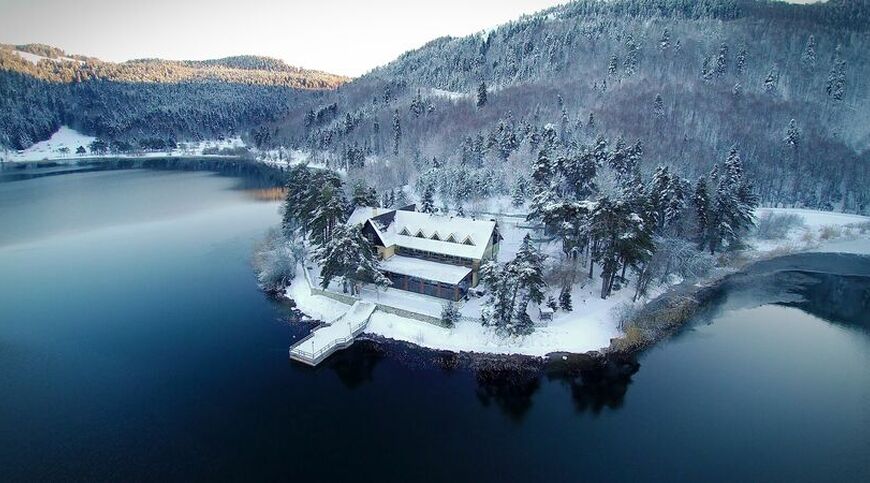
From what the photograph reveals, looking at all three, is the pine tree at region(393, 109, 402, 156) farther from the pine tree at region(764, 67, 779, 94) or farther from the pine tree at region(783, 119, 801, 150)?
the pine tree at region(764, 67, 779, 94)

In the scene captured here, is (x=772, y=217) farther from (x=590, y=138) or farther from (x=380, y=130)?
(x=380, y=130)

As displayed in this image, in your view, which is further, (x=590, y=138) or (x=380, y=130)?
(x=380, y=130)

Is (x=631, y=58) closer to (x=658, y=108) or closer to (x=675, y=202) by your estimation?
(x=658, y=108)

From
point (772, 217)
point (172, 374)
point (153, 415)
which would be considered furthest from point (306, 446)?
point (772, 217)

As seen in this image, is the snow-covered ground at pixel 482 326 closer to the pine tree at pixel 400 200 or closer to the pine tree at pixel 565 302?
the pine tree at pixel 565 302

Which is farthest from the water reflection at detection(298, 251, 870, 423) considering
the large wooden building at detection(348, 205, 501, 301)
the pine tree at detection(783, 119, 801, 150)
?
the pine tree at detection(783, 119, 801, 150)
